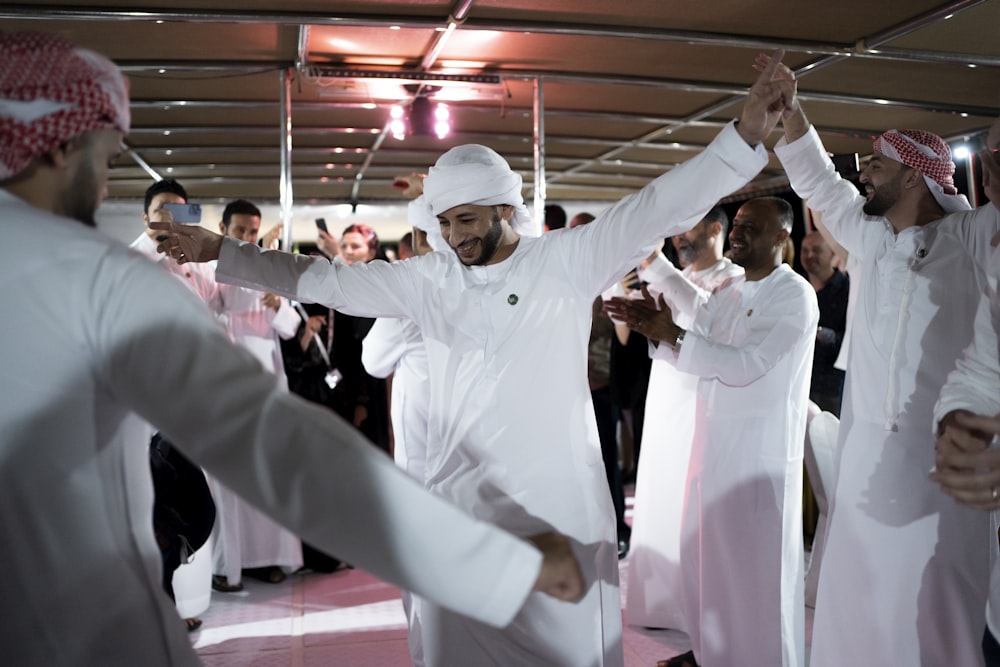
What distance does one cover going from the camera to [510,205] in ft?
9.16

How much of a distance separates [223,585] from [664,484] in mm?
2622

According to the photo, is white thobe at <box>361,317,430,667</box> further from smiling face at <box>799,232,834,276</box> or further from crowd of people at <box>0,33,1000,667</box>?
smiling face at <box>799,232,834,276</box>

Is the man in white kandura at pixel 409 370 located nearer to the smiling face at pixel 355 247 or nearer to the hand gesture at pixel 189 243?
the hand gesture at pixel 189 243

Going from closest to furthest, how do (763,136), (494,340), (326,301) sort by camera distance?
(763,136) → (494,340) → (326,301)

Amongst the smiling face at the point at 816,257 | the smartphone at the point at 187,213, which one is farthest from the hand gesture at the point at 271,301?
the smiling face at the point at 816,257

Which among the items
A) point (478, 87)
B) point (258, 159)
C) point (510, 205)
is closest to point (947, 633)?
point (510, 205)

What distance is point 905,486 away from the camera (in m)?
2.83

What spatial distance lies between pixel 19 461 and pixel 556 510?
1576mm

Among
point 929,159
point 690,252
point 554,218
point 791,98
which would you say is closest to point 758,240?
point 929,159

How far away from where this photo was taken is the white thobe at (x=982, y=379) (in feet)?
6.59

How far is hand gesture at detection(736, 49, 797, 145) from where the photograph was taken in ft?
7.55

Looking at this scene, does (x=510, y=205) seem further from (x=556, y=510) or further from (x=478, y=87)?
(x=478, y=87)

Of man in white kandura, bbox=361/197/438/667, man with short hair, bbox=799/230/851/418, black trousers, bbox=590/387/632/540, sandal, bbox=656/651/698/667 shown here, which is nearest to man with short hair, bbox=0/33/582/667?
man in white kandura, bbox=361/197/438/667

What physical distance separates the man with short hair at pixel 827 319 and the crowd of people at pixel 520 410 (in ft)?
4.11
